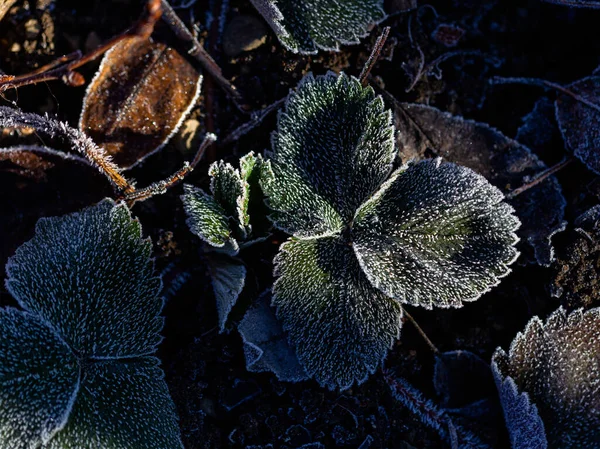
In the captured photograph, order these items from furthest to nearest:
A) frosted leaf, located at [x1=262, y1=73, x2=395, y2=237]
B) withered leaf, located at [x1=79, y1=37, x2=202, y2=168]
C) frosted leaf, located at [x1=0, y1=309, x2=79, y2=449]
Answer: withered leaf, located at [x1=79, y1=37, x2=202, y2=168] → frosted leaf, located at [x1=262, y1=73, x2=395, y2=237] → frosted leaf, located at [x1=0, y1=309, x2=79, y2=449]

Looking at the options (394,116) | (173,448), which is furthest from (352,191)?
(173,448)

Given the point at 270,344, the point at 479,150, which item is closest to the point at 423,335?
the point at 270,344

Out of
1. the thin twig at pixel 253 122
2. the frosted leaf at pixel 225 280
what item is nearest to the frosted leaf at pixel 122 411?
the frosted leaf at pixel 225 280

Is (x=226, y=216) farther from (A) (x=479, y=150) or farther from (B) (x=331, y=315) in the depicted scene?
(A) (x=479, y=150)

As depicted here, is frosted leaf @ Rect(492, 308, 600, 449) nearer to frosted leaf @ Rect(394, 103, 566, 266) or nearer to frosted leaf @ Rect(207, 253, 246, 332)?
frosted leaf @ Rect(394, 103, 566, 266)

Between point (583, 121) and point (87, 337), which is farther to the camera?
point (583, 121)

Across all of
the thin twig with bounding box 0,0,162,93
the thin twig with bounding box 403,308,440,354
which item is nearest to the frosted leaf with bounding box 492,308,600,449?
the thin twig with bounding box 403,308,440,354

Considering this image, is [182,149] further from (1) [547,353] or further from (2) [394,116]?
(1) [547,353]
